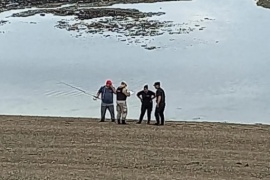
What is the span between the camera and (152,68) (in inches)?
1416

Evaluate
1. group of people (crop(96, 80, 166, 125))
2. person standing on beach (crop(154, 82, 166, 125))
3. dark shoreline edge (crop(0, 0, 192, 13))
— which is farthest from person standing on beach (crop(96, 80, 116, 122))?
dark shoreline edge (crop(0, 0, 192, 13))

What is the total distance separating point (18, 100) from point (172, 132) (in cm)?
1158

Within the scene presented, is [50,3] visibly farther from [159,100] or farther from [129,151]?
[129,151]

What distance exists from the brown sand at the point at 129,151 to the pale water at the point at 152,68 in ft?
19.3

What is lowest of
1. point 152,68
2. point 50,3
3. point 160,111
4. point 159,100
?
point 152,68

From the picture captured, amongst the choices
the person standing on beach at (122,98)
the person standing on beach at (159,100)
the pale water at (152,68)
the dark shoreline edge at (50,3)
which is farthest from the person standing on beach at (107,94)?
the dark shoreline edge at (50,3)

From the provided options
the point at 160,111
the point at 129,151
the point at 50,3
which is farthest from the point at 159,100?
the point at 50,3

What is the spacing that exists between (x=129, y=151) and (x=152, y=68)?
18.8 m

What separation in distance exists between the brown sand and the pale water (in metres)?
5.88

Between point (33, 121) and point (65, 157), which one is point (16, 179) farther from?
point (33, 121)

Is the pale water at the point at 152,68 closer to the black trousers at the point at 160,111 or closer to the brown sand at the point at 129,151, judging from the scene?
the black trousers at the point at 160,111

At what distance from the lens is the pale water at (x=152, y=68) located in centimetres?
2853

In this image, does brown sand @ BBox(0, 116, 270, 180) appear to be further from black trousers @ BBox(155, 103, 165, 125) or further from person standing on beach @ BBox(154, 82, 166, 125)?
person standing on beach @ BBox(154, 82, 166, 125)

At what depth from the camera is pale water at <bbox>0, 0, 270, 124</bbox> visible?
2853cm
